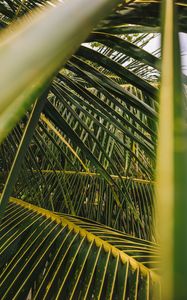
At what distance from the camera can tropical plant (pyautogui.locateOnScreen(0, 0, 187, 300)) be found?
0.34ft

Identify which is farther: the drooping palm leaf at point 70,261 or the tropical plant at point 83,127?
the drooping palm leaf at point 70,261

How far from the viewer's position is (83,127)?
0.73m

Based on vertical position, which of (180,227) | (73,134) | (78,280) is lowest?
(78,280)

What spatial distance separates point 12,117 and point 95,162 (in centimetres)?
62

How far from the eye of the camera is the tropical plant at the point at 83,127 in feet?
0.34

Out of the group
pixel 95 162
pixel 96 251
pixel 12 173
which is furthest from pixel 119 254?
pixel 12 173

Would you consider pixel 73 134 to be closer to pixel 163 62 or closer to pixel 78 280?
pixel 78 280

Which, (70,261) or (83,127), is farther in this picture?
(70,261)

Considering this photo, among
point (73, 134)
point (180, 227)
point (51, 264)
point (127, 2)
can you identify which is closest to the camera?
point (180, 227)

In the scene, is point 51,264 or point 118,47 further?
point 51,264

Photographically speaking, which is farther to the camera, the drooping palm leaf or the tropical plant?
the drooping palm leaf

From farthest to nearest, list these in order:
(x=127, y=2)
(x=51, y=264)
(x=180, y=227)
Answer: (x=51, y=264) → (x=127, y=2) → (x=180, y=227)

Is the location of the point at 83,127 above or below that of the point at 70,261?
above

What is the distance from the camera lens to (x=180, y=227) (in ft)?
0.30
